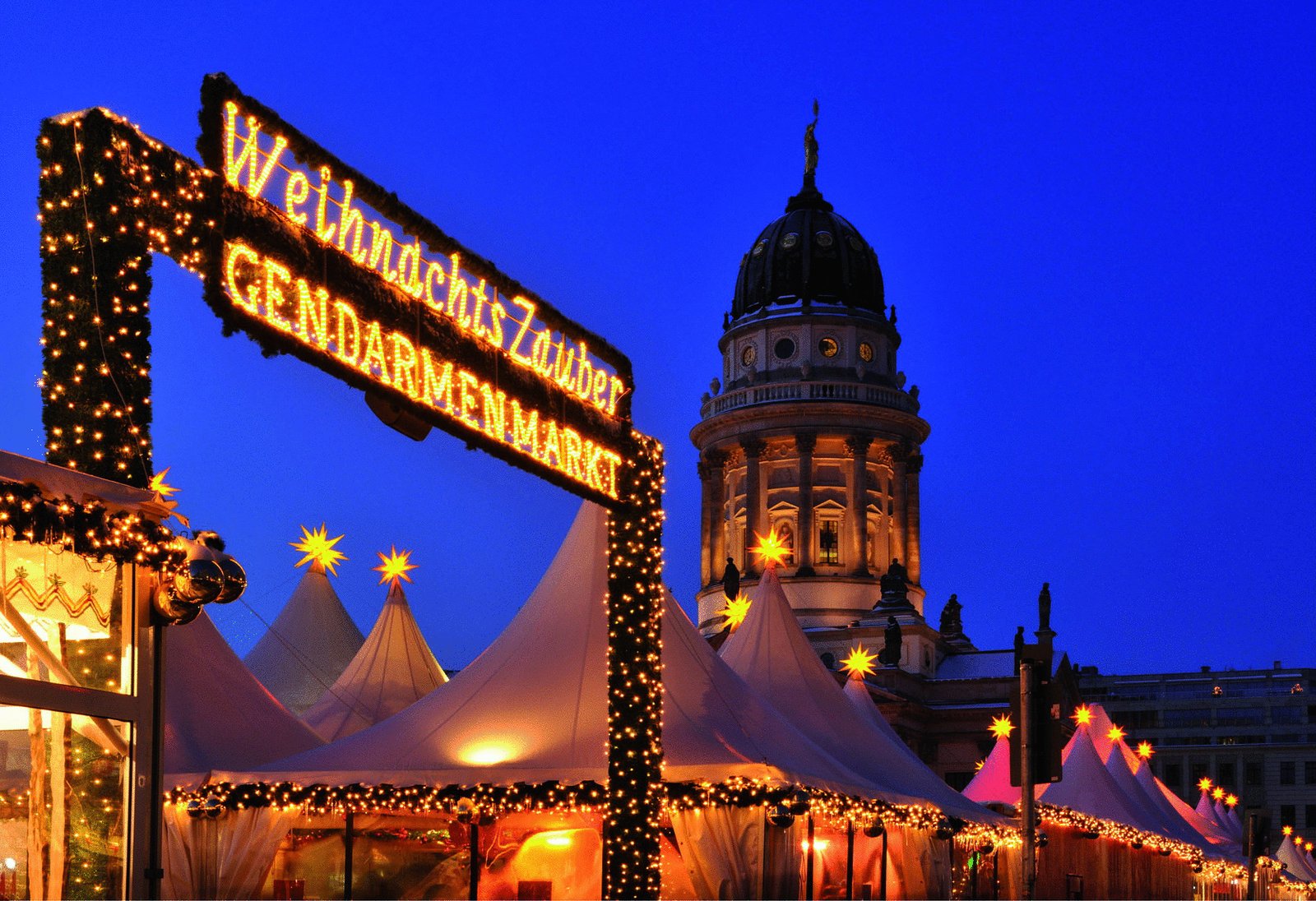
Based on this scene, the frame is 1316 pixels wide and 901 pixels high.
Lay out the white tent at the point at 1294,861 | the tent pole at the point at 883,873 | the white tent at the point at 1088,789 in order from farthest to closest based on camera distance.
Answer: the white tent at the point at 1294,861, the white tent at the point at 1088,789, the tent pole at the point at 883,873

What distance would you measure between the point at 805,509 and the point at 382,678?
174 feet

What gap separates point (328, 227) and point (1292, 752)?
364ft

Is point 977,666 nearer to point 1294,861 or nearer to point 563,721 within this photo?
point 1294,861

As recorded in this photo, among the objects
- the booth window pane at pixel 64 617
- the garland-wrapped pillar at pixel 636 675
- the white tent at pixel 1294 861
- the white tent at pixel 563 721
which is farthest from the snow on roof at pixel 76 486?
the white tent at pixel 1294 861

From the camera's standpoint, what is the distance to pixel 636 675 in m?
17.4

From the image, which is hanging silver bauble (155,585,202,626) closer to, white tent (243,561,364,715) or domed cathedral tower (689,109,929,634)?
white tent (243,561,364,715)

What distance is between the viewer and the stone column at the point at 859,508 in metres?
83.1

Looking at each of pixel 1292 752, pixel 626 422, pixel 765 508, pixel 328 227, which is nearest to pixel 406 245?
pixel 328 227

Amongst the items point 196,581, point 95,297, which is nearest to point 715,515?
point 95,297

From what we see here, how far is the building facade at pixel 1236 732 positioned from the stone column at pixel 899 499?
34.5m

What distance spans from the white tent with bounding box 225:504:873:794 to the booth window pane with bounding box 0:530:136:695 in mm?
11297

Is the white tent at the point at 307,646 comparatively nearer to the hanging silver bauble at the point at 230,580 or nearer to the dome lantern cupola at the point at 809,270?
the hanging silver bauble at the point at 230,580

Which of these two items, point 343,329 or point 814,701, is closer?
point 343,329

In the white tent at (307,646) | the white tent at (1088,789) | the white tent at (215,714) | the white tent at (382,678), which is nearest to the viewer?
the white tent at (215,714)
